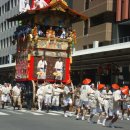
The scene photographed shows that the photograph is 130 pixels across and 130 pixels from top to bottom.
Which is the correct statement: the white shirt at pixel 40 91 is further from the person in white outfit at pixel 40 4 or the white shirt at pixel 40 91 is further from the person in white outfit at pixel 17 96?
the person in white outfit at pixel 40 4

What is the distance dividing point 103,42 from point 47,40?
20.0 metres

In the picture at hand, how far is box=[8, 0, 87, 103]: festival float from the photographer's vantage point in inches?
1151

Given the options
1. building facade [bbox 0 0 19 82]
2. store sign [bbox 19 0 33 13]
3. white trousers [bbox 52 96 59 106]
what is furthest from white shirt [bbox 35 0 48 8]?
building facade [bbox 0 0 19 82]

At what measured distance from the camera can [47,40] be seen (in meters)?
29.5

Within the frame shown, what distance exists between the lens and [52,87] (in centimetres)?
2772

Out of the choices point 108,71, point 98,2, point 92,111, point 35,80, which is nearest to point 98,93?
point 92,111

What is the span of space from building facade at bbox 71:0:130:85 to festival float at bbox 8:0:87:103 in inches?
174

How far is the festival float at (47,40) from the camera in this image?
29234 millimetres

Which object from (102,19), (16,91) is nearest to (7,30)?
(102,19)

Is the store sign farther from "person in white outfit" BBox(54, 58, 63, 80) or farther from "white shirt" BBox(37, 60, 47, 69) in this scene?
"white shirt" BBox(37, 60, 47, 69)

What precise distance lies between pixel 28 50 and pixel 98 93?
10480 millimetres

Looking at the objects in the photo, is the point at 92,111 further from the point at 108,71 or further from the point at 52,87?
the point at 108,71

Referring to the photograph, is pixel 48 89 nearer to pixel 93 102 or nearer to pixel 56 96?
pixel 56 96

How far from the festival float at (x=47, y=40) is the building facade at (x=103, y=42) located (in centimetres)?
441
